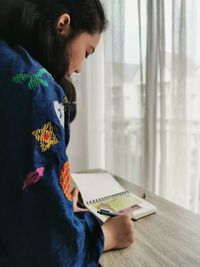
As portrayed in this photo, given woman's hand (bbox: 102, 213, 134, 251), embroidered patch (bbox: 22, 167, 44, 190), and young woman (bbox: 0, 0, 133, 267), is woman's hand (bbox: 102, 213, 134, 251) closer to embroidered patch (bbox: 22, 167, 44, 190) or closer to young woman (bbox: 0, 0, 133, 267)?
young woman (bbox: 0, 0, 133, 267)

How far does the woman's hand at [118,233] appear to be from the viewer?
1.96ft

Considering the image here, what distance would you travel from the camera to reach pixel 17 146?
1.34 feet

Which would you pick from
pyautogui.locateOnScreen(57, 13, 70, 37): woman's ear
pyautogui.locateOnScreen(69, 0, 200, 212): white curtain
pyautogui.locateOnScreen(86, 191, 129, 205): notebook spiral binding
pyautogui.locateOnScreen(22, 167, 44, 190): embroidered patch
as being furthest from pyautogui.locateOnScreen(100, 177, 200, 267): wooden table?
pyautogui.locateOnScreen(69, 0, 200, 212): white curtain

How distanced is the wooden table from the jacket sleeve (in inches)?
7.5

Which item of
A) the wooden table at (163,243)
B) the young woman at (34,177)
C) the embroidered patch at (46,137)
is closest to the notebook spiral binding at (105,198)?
the wooden table at (163,243)

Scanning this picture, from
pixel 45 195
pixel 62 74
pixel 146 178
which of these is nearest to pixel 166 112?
pixel 146 178

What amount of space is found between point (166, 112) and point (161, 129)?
10 centimetres

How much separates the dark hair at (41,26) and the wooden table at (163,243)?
1.50 feet

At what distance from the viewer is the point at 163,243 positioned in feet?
2.06

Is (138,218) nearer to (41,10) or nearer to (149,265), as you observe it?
(149,265)

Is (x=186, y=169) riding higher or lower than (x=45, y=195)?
lower

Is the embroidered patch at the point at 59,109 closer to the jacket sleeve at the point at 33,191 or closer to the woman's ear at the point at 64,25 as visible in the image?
the jacket sleeve at the point at 33,191

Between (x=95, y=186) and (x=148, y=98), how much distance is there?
2.42ft

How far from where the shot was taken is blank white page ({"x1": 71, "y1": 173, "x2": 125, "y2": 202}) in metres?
0.92
